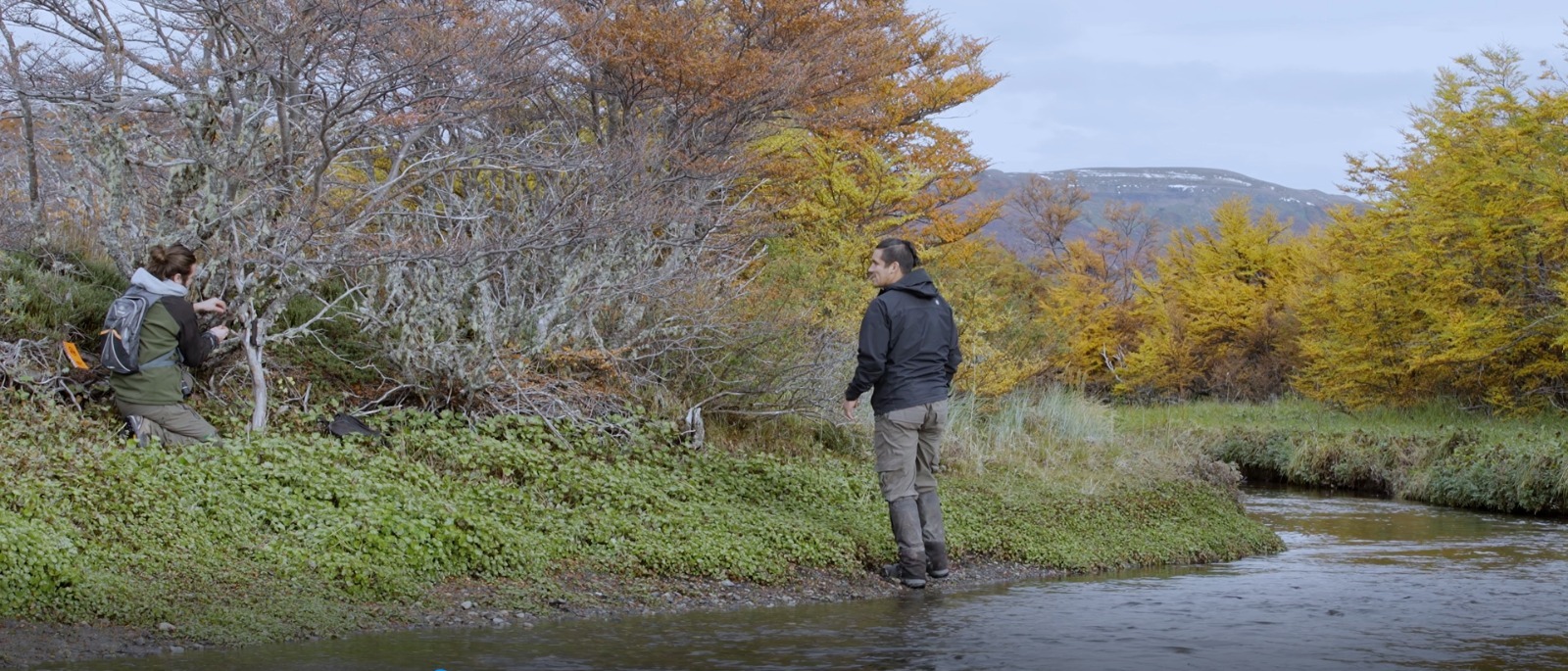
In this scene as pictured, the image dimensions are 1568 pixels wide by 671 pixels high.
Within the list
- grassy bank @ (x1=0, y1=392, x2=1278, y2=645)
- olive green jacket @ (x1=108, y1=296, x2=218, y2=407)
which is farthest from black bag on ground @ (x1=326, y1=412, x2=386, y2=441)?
olive green jacket @ (x1=108, y1=296, x2=218, y2=407)

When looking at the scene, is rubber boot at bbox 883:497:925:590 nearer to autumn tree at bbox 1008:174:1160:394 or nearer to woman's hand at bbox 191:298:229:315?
woman's hand at bbox 191:298:229:315

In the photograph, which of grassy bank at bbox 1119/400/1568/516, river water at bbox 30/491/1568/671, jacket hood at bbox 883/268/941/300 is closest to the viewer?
river water at bbox 30/491/1568/671

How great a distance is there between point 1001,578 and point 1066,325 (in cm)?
2725

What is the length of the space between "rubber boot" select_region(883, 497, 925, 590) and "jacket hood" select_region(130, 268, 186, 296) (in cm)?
469

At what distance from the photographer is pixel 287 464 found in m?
7.92

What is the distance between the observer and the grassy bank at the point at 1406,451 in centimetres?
1534

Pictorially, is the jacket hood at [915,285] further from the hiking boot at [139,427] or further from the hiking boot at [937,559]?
the hiking boot at [139,427]

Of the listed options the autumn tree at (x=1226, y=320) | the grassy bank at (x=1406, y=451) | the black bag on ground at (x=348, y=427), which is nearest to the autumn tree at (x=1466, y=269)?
the grassy bank at (x=1406, y=451)

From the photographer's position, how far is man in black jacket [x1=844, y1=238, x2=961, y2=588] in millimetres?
7750

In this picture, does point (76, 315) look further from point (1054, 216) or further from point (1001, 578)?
point (1054, 216)

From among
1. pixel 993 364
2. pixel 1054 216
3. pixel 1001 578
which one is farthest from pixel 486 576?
pixel 1054 216

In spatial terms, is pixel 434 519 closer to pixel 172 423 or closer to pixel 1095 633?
pixel 172 423

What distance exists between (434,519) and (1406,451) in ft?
50.3

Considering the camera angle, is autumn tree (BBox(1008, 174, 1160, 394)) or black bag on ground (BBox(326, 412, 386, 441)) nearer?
black bag on ground (BBox(326, 412, 386, 441))
